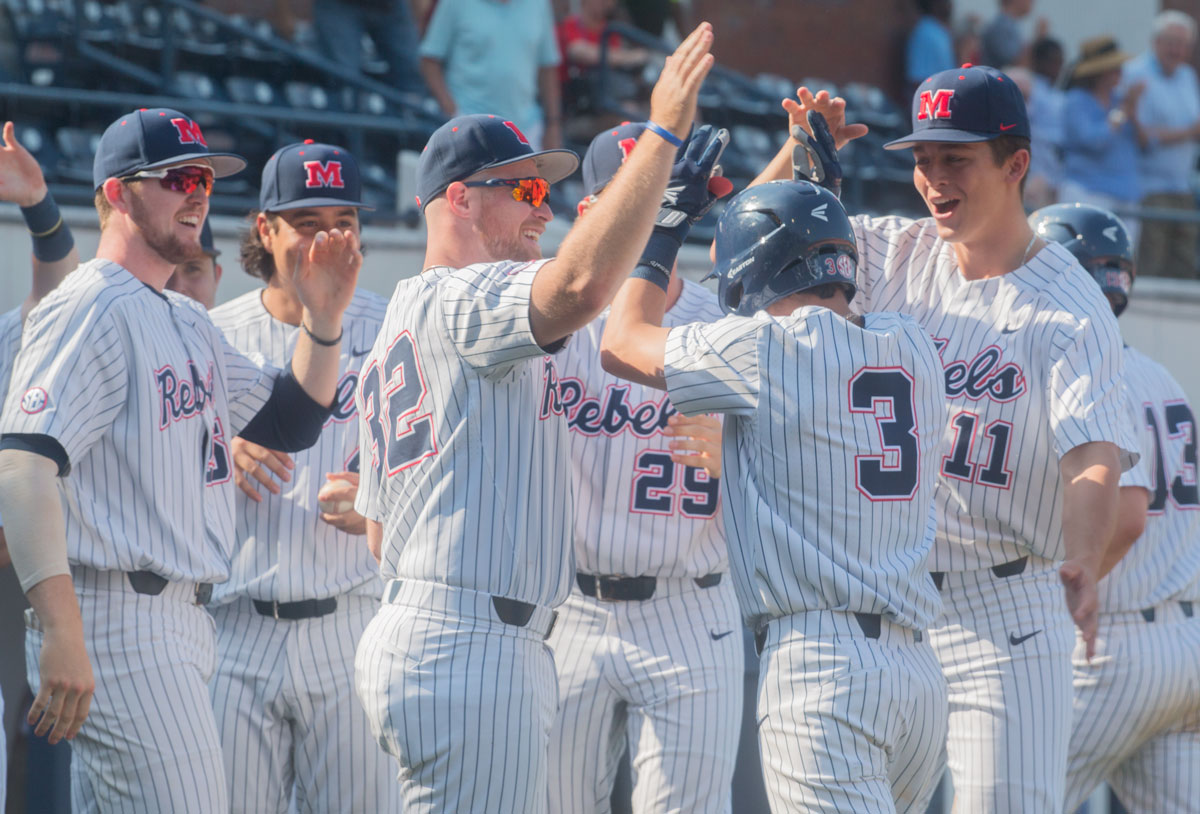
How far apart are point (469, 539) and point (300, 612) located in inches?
52.1

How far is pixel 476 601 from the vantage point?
3.26 m

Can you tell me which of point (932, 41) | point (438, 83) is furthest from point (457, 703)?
point (932, 41)

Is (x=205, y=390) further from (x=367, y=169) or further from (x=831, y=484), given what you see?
(x=367, y=169)

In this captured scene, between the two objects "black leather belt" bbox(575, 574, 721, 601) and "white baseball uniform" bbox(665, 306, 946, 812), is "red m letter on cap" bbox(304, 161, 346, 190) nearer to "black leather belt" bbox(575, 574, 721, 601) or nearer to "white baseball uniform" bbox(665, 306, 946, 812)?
"black leather belt" bbox(575, 574, 721, 601)

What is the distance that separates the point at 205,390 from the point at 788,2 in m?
10.9

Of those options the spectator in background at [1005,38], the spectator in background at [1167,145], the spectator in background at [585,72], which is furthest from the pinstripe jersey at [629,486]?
the spectator in background at [1005,38]

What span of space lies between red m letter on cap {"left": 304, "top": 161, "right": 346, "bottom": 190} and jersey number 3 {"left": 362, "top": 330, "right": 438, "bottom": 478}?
3.94 ft

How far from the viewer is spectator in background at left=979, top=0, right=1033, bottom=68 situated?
38.9 feet

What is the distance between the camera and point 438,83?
26.4 ft

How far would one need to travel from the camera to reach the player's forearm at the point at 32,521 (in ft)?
10.9

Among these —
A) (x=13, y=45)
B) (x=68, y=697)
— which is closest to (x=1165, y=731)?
(x=68, y=697)

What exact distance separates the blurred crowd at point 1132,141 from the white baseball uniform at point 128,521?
7.14m

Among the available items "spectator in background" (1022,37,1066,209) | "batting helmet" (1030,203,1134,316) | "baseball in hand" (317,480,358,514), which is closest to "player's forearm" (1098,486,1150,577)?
"batting helmet" (1030,203,1134,316)

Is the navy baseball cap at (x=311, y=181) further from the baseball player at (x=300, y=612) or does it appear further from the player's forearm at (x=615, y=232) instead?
the player's forearm at (x=615, y=232)
